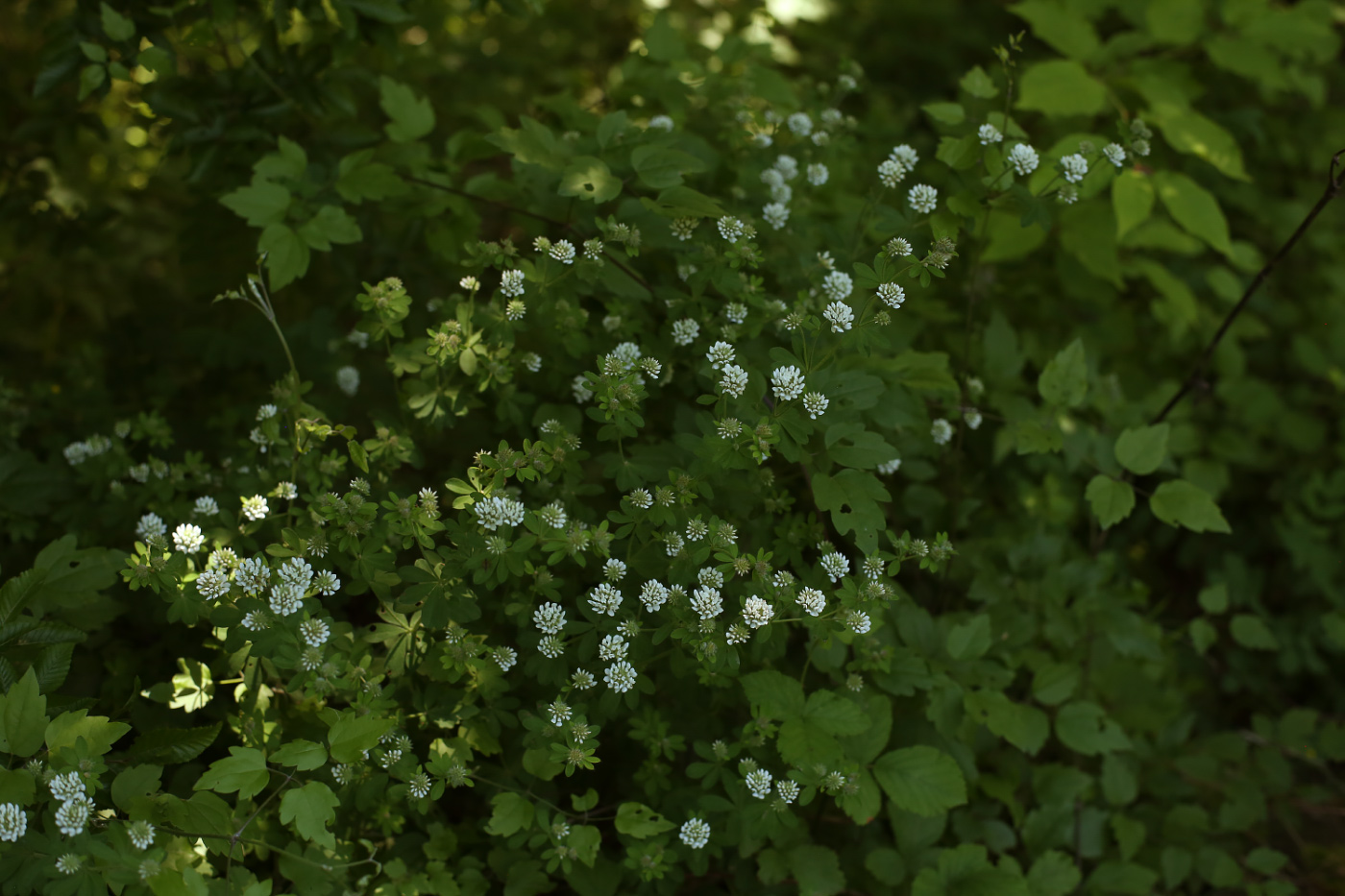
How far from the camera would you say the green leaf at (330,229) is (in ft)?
6.53

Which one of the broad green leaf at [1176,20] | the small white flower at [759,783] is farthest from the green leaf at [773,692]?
the broad green leaf at [1176,20]

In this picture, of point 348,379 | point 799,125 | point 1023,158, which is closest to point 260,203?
point 348,379

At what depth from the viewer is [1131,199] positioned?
2500 mm

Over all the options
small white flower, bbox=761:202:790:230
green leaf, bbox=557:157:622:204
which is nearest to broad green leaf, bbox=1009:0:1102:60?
small white flower, bbox=761:202:790:230

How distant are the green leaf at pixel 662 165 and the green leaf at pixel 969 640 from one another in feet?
3.86

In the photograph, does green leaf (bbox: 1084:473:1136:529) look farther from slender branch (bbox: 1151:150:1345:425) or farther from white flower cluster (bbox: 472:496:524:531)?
white flower cluster (bbox: 472:496:524:531)

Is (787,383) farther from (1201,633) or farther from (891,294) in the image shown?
(1201,633)

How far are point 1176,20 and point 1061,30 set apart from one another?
39cm

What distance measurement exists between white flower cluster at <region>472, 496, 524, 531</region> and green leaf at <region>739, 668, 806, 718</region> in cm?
53

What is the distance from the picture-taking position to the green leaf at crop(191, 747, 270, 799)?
54.7 inches

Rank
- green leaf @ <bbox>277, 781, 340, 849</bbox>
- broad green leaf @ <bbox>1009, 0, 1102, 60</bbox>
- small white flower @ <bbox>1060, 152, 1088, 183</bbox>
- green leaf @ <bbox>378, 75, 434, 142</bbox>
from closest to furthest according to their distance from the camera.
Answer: green leaf @ <bbox>277, 781, 340, 849</bbox>
small white flower @ <bbox>1060, 152, 1088, 183</bbox>
green leaf @ <bbox>378, 75, 434, 142</bbox>
broad green leaf @ <bbox>1009, 0, 1102, 60</bbox>

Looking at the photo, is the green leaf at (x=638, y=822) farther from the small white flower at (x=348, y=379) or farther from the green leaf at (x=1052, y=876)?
the small white flower at (x=348, y=379)

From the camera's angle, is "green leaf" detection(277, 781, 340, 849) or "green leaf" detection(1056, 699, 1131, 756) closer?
"green leaf" detection(277, 781, 340, 849)

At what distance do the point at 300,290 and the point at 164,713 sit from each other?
5.83ft
